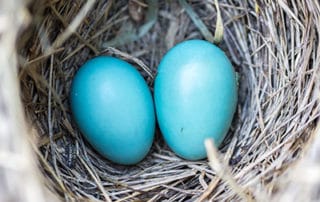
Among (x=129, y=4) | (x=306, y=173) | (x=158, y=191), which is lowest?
(x=306, y=173)

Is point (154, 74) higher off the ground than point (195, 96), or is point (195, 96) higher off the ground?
point (154, 74)

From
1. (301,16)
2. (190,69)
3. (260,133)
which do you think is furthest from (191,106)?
(301,16)

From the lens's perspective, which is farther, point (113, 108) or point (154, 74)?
point (154, 74)

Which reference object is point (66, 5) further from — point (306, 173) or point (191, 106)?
point (306, 173)

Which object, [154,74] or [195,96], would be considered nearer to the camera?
[195,96]
